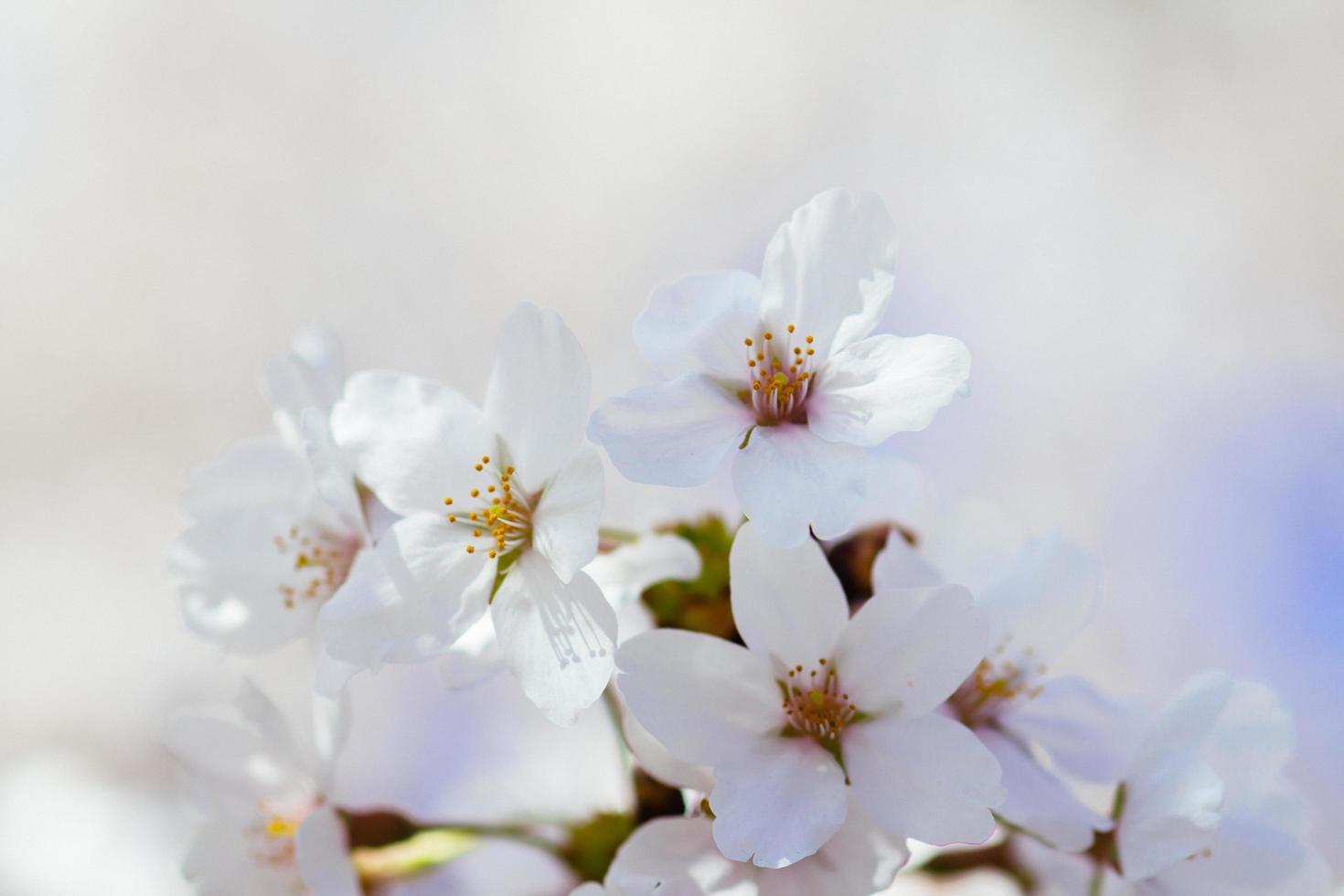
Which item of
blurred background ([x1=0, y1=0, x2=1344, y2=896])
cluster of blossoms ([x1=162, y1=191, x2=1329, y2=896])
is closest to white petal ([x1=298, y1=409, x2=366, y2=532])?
cluster of blossoms ([x1=162, y1=191, x2=1329, y2=896])

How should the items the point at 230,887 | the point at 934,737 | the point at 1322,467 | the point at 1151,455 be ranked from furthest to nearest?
the point at 1151,455, the point at 1322,467, the point at 230,887, the point at 934,737

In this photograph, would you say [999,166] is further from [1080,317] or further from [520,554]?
[520,554]

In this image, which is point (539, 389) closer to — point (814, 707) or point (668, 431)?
point (668, 431)

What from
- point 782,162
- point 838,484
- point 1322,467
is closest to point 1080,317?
point 1322,467

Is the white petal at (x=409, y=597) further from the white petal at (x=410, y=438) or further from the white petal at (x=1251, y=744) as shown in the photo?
the white petal at (x=1251, y=744)

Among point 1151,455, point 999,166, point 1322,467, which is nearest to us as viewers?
point 1322,467

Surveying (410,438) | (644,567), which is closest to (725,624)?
(644,567)
